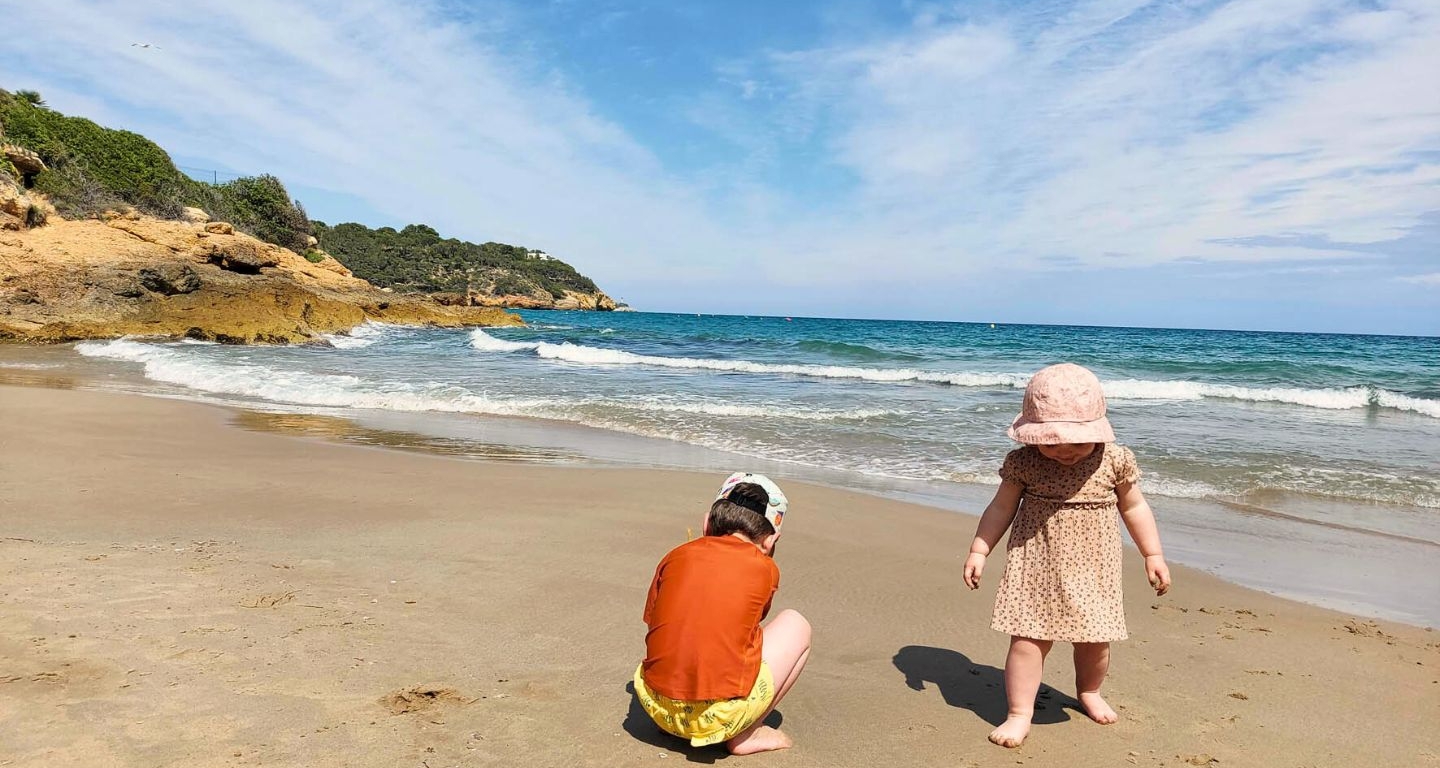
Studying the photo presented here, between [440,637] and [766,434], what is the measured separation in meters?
7.37

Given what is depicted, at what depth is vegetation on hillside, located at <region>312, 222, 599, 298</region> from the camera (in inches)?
2995

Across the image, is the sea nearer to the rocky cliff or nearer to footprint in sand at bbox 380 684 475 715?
the rocky cliff

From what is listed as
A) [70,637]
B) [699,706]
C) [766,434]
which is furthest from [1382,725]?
[766,434]

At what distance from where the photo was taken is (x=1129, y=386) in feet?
66.1

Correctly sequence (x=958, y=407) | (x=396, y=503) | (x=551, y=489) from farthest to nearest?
(x=958, y=407)
(x=551, y=489)
(x=396, y=503)

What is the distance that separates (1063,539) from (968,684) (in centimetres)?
84

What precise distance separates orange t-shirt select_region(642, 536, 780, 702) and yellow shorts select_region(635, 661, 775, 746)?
47 mm

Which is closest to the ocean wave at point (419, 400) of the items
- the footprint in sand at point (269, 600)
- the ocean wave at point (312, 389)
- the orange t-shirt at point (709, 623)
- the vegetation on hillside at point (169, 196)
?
the ocean wave at point (312, 389)

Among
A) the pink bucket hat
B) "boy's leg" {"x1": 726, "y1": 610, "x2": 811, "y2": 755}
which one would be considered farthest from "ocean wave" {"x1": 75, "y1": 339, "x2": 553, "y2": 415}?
the pink bucket hat

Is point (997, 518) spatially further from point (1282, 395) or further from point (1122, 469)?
point (1282, 395)

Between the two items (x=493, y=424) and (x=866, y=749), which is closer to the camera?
(x=866, y=749)

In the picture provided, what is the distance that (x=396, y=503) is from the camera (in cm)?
577

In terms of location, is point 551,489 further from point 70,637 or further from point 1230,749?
point 1230,749

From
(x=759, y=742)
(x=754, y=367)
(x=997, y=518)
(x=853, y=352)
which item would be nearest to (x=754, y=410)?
(x=997, y=518)
